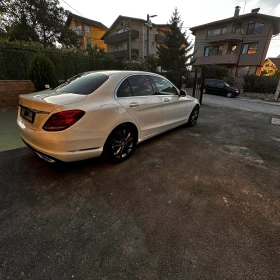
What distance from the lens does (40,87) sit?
6.61 metres

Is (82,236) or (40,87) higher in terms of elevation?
(40,87)

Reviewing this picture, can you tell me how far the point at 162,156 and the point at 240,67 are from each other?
1040 inches

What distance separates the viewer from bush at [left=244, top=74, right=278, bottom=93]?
1576 cm

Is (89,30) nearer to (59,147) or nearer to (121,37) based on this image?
(121,37)

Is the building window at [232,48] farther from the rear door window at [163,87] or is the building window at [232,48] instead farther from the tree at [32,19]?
the rear door window at [163,87]

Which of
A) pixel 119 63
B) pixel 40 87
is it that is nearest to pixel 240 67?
pixel 119 63

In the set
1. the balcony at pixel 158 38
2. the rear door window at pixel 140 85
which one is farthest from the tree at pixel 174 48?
the rear door window at pixel 140 85

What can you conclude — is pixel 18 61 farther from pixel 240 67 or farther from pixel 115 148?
pixel 240 67

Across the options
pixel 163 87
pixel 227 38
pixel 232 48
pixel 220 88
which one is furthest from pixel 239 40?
pixel 163 87

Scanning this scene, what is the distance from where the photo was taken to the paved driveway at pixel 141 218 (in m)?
1.38

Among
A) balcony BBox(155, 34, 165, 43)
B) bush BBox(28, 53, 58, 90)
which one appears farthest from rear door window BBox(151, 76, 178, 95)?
balcony BBox(155, 34, 165, 43)

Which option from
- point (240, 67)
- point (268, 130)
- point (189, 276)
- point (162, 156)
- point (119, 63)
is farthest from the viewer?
point (240, 67)

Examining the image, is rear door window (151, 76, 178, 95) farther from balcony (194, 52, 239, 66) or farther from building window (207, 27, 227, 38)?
building window (207, 27, 227, 38)

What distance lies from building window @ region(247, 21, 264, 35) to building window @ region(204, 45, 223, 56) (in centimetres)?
366
